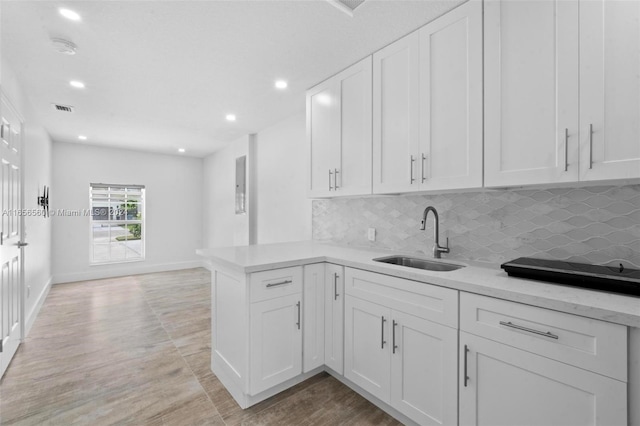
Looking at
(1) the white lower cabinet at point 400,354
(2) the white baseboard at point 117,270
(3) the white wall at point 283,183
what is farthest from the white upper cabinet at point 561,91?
(2) the white baseboard at point 117,270

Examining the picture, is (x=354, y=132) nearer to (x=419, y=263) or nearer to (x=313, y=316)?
(x=419, y=263)

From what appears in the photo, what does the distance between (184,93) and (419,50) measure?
2.39 metres

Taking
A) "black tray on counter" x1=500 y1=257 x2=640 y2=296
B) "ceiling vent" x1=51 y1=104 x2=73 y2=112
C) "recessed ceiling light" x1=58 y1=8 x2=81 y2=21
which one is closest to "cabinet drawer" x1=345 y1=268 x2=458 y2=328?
"black tray on counter" x1=500 y1=257 x2=640 y2=296

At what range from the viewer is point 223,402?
1989mm

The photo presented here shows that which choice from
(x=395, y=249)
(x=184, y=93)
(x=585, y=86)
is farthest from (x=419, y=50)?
(x=184, y=93)

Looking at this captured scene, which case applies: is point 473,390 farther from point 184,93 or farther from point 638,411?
point 184,93

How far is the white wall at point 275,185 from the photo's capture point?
12.2ft

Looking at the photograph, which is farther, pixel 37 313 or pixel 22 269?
pixel 37 313

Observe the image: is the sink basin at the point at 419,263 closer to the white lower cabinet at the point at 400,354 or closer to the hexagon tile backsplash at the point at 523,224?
the hexagon tile backsplash at the point at 523,224

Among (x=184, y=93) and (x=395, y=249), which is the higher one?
(x=184, y=93)

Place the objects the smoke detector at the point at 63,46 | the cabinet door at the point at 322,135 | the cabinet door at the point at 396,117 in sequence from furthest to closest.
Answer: the cabinet door at the point at 322,135 < the smoke detector at the point at 63,46 < the cabinet door at the point at 396,117

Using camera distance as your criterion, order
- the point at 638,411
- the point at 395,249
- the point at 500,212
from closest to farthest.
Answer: the point at 638,411 < the point at 500,212 < the point at 395,249

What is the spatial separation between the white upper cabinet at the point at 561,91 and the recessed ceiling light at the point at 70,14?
248 cm

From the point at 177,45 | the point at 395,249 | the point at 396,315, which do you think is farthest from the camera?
the point at 395,249
